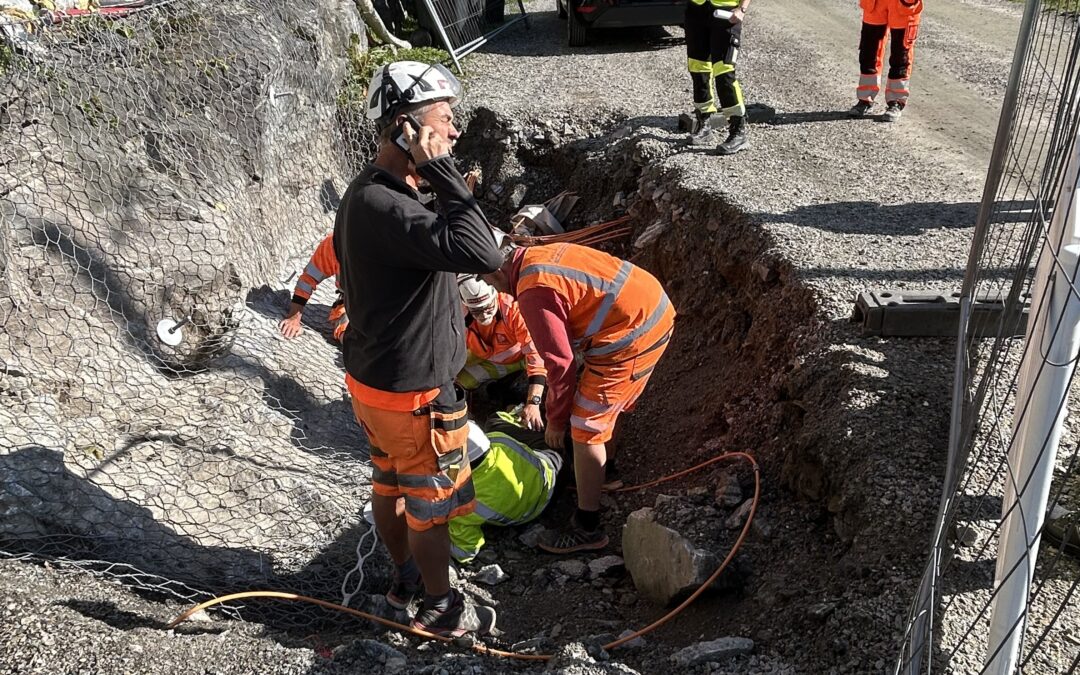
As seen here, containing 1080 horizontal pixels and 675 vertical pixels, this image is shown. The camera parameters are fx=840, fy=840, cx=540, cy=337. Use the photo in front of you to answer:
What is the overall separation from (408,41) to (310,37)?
2863mm

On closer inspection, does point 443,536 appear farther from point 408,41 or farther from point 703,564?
point 408,41

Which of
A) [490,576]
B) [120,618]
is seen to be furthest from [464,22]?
[120,618]

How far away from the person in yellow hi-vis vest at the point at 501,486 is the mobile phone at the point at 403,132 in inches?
62.1

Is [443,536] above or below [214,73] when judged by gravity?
below

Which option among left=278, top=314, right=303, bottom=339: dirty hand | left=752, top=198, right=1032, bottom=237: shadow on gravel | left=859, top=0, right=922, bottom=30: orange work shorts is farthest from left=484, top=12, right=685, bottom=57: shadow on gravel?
→ left=278, top=314, right=303, bottom=339: dirty hand

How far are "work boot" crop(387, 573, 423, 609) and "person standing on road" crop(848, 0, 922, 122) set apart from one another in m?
5.86

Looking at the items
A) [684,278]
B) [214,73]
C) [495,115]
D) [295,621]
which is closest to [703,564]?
[295,621]

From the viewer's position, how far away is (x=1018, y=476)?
1.87 m

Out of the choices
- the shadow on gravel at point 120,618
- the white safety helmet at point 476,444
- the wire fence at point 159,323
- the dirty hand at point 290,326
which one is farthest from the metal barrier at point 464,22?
the shadow on gravel at point 120,618

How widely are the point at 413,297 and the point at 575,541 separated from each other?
191 centimetres

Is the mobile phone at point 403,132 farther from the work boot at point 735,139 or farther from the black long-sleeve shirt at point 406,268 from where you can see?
the work boot at point 735,139

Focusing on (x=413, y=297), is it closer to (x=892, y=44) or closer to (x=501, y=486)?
(x=501, y=486)

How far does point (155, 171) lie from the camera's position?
528 centimetres

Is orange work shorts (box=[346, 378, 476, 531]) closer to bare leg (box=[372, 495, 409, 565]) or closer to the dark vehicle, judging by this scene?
bare leg (box=[372, 495, 409, 565])
